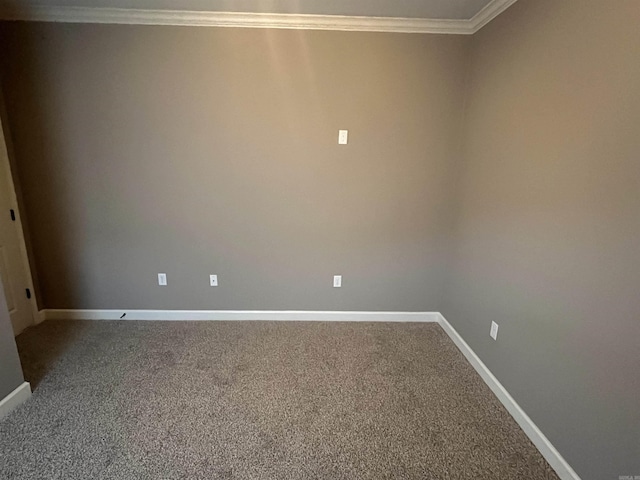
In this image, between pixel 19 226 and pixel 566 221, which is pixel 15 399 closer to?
pixel 19 226

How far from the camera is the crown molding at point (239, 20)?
245 cm

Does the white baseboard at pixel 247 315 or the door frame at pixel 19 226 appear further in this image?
the white baseboard at pixel 247 315

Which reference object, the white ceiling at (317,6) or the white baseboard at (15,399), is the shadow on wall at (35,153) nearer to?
the white ceiling at (317,6)

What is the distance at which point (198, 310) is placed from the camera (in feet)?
10.1

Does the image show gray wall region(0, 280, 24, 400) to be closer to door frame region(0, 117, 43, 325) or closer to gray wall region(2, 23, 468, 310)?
gray wall region(2, 23, 468, 310)

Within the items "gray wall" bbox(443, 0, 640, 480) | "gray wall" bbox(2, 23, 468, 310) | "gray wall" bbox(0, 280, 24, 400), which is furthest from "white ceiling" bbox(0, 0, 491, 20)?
"gray wall" bbox(0, 280, 24, 400)

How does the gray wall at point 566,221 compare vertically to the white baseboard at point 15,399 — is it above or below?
above

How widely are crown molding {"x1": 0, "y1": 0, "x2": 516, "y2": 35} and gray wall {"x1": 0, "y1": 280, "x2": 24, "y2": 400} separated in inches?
78.3

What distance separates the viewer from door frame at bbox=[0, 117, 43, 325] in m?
2.64

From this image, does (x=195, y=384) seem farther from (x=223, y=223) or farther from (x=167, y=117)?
(x=167, y=117)

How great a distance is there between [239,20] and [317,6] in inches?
23.8

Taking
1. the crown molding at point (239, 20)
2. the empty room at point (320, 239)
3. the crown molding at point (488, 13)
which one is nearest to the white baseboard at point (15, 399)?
the empty room at point (320, 239)

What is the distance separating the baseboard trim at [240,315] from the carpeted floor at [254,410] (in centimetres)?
20

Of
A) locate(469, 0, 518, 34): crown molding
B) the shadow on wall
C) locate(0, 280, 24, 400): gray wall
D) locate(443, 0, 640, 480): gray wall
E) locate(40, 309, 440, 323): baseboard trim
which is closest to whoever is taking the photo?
locate(443, 0, 640, 480): gray wall
